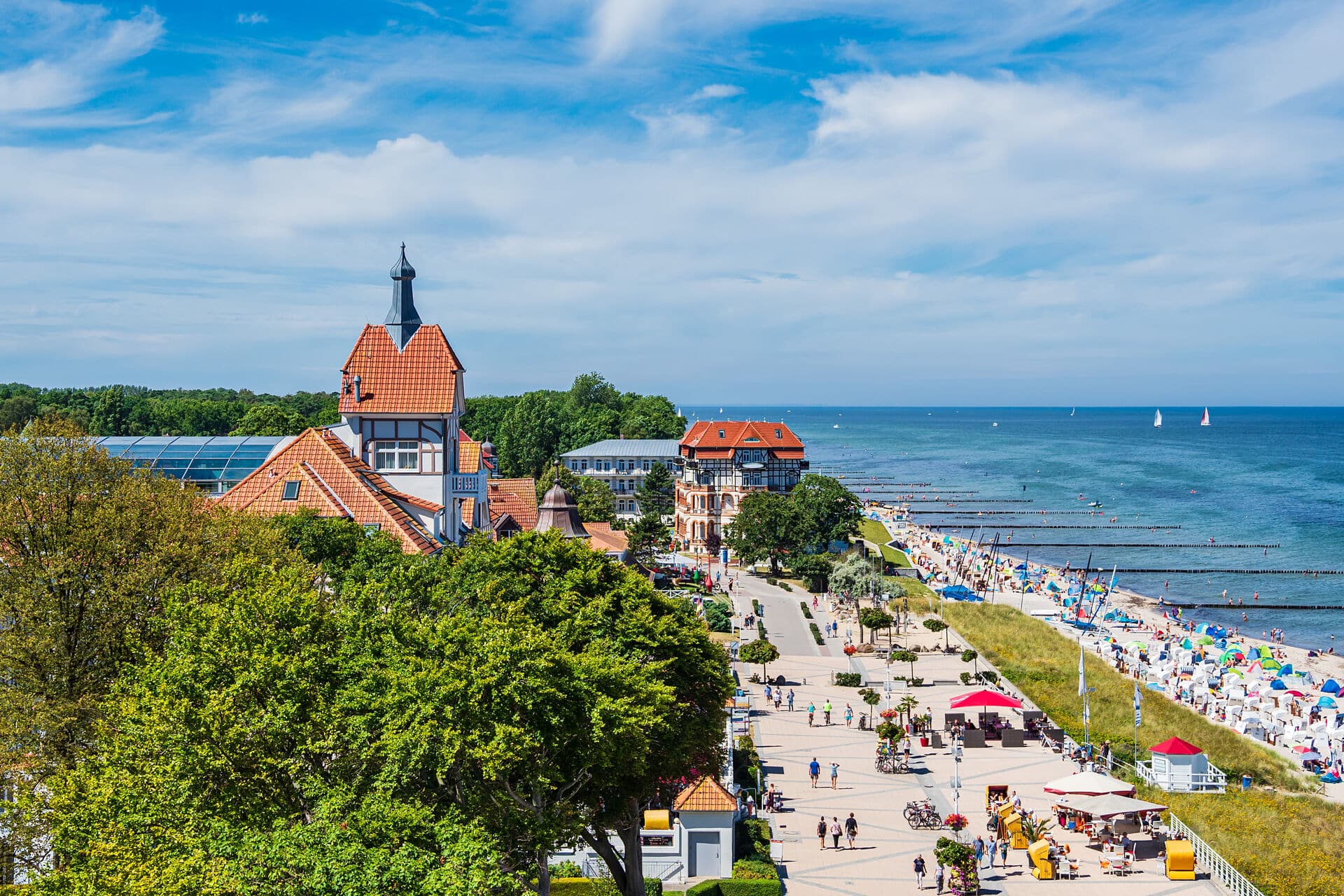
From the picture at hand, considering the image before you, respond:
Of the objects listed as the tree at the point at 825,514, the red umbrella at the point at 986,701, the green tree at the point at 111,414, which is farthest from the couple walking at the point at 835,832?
the green tree at the point at 111,414

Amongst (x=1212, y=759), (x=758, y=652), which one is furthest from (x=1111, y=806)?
(x=758, y=652)

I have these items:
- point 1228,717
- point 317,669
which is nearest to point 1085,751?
point 1228,717

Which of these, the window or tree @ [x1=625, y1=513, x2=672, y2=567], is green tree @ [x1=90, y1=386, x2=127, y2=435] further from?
the window

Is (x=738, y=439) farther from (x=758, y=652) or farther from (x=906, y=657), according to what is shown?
(x=758, y=652)

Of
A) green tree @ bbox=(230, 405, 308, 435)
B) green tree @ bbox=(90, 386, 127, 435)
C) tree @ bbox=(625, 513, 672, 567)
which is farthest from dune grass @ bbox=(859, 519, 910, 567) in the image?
green tree @ bbox=(90, 386, 127, 435)

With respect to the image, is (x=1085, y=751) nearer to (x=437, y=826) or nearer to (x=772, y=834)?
(x=772, y=834)
